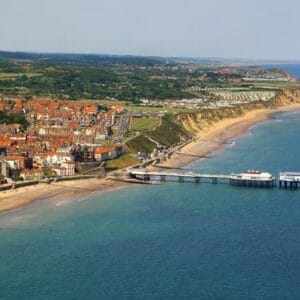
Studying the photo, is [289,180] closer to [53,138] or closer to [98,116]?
[53,138]

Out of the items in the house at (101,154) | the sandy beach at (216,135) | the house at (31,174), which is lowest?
the sandy beach at (216,135)

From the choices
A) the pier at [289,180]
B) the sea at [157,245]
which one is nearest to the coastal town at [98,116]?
the sea at [157,245]

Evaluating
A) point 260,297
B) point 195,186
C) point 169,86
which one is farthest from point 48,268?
point 169,86

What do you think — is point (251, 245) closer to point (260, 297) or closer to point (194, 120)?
point (260, 297)

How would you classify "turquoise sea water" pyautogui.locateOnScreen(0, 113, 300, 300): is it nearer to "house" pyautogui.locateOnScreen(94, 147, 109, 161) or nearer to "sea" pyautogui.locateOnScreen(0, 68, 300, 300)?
"sea" pyautogui.locateOnScreen(0, 68, 300, 300)

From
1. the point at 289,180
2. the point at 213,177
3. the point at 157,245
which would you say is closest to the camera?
the point at 157,245

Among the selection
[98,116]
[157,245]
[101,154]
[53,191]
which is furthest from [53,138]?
[157,245]

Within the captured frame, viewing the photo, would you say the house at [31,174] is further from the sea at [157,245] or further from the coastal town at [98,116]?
the sea at [157,245]
